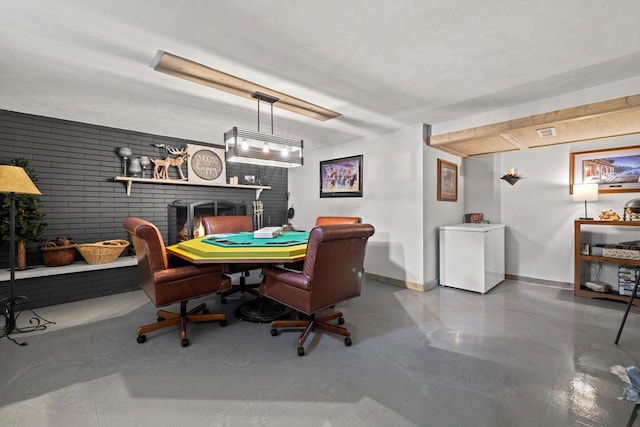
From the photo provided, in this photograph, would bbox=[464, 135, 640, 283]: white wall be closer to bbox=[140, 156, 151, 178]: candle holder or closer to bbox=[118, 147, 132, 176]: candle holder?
bbox=[140, 156, 151, 178]: candle holder

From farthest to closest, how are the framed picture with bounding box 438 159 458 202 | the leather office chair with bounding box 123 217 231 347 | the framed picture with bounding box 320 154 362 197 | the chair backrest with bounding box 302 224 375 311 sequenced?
the framed picture with bounding box 320 154 362 197
the framed picture with bounding box 438 159 458 202
the leather office chair with bounding box 123 217 231 347
the chair backrest with bounding box 302 224 375 311

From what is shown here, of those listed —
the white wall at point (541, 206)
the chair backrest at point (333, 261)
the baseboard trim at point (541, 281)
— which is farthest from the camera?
the baseboard trim at point (541, 281)

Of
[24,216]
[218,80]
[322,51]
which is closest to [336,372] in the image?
[322,51]

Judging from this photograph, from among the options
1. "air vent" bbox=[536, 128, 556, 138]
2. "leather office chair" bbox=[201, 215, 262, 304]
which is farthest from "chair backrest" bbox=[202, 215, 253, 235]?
"air vent" bbox=[536, 128, 556, 138]

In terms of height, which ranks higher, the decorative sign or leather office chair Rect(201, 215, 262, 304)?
the decorative sign

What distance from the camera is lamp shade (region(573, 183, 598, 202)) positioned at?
10.9 ft

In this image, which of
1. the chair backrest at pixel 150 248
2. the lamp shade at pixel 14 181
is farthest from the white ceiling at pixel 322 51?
the chair backrest at pixel 150 248

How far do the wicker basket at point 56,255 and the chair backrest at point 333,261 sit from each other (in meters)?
3.11

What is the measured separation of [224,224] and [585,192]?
467 cm

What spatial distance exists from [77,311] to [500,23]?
4.65 metres

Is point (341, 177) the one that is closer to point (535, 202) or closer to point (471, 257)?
point (471, 257)

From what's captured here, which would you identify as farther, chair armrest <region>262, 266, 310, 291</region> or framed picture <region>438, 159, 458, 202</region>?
framed picture <region>438, 159, 458, 202</region>

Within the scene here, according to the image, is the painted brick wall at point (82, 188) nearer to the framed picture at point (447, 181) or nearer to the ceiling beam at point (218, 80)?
the ceiling beam at point (218, 80)

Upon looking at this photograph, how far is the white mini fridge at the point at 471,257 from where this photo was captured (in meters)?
3.57
